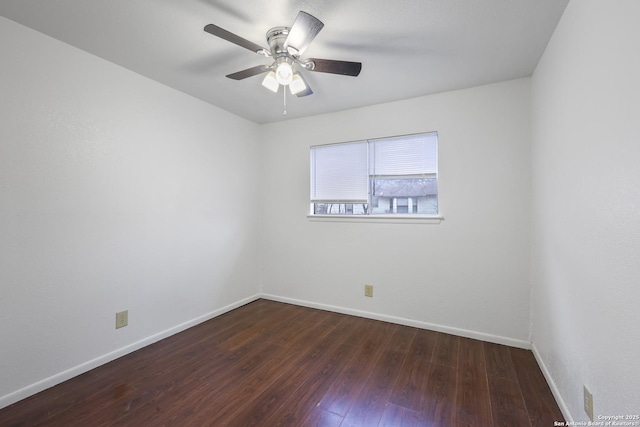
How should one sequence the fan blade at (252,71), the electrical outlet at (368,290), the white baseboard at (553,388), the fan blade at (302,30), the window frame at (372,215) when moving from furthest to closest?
the electrical outlet at (368,290) → the window frame at (372,215) → the fan blade at (252,71) → the white baseboard at (553,388) → the fan blade at (302,30)

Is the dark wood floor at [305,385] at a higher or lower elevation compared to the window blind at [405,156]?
lower

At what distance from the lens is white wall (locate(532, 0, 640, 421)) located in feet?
3.21

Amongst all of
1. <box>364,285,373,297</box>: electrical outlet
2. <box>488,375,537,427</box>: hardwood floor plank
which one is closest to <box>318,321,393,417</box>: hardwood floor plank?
<box>364,285,373,297</box>: electrical outlet

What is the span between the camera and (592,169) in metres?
1.26

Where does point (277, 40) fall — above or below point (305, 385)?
above

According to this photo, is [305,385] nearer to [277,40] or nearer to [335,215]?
[335,215]

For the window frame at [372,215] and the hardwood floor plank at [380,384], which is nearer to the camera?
the hardwood floor plank at [380,384]

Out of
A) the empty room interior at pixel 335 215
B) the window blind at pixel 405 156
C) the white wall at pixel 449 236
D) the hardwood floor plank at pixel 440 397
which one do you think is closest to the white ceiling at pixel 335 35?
the empty room interior at pixel 335 215

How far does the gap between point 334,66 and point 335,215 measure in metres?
1.79

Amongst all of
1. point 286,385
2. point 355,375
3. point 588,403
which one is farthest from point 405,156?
point 286,385

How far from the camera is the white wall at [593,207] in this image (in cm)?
98

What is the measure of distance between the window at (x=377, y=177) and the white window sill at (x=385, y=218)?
9cm

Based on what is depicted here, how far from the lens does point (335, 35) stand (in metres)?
1.81

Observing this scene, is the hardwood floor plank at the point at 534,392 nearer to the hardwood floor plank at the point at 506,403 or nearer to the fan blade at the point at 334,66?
the hardwood floor plank at the point at 506,403
